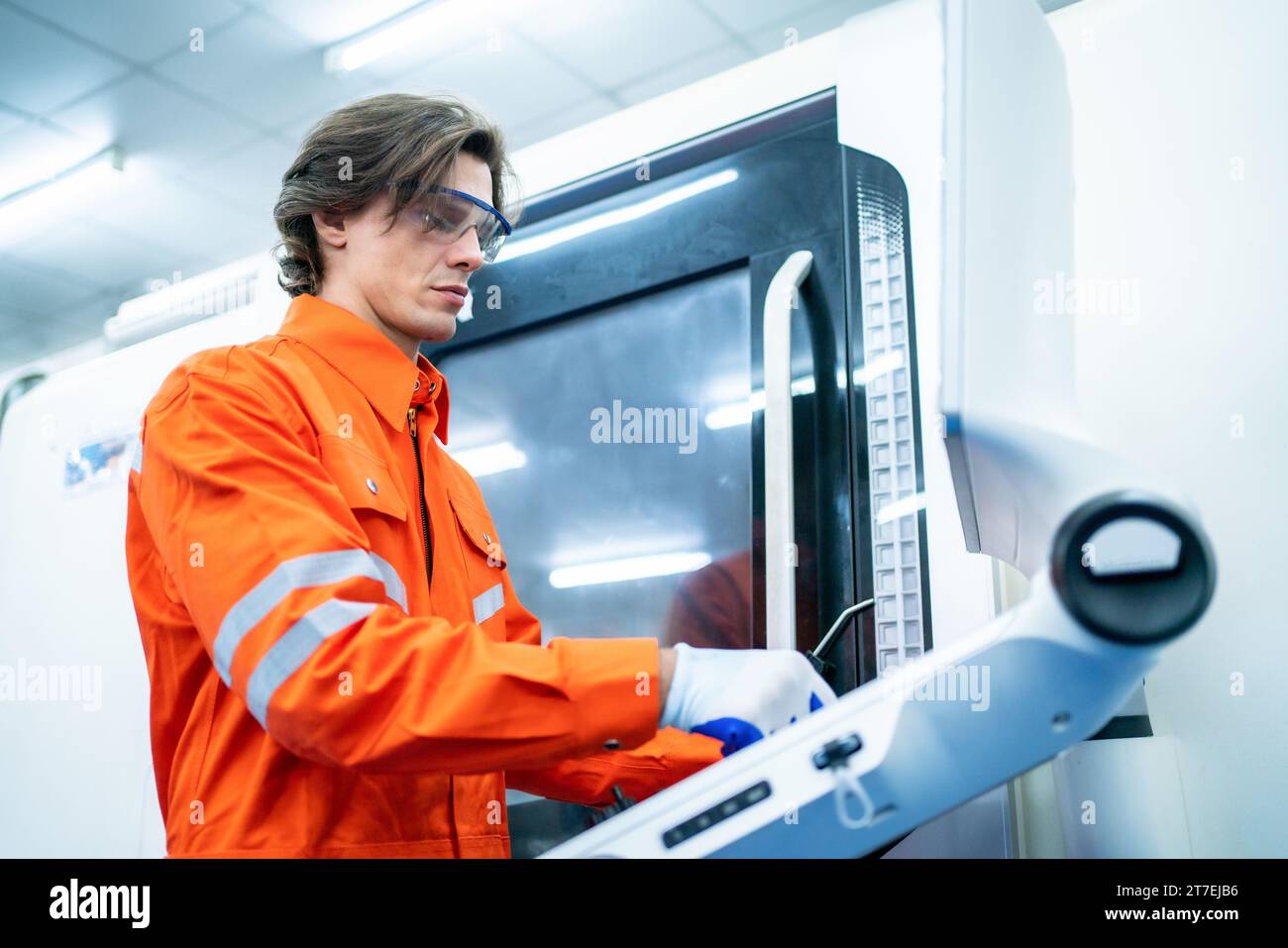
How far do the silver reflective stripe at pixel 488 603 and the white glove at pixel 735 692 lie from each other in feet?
1.68

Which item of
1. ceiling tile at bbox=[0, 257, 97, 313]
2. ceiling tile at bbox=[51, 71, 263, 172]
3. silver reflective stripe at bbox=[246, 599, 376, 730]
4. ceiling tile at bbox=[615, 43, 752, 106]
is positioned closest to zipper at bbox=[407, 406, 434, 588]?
silver reflective stripe at bbox=[246, 599, 376, 730]

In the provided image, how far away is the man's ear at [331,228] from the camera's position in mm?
1414

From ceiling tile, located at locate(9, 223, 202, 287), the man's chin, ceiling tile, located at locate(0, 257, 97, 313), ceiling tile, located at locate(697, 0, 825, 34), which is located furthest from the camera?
ceiling tile, located at locate(0, 257, 97, 313)

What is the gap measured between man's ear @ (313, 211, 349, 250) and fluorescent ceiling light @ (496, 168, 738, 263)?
0.51 m

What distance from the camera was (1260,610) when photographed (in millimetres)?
1158

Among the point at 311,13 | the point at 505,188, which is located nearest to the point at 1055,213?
the point at 505,188

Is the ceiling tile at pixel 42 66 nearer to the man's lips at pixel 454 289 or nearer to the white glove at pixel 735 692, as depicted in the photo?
the man's lips at pixel 454 289

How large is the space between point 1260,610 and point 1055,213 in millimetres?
546

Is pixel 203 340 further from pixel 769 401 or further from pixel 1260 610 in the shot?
pixel 1260 610

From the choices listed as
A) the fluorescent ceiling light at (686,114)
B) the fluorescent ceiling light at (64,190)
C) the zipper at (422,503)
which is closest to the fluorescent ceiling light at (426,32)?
the fluorescent ceiling light at (64,190)

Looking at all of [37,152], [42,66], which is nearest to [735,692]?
[42,66]

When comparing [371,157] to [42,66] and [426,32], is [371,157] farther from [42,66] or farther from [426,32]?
[42,66]

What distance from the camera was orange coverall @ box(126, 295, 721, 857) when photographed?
0.85 meters

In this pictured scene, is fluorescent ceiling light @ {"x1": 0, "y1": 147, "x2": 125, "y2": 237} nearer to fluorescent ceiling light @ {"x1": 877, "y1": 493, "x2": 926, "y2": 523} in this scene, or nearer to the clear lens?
the clear lens
